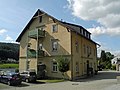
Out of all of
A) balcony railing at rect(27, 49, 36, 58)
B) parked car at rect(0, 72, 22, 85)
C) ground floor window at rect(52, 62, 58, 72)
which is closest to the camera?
parked car at rect(0, 72, 22, 85)

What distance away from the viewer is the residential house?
3406 cm

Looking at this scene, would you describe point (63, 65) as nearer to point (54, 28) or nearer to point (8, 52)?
point (54, 28)

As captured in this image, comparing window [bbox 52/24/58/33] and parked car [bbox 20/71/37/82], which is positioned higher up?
window [bbox 52/24/58/33]

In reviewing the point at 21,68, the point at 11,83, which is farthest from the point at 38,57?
the point at 11,83

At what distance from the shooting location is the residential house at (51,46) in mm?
34062

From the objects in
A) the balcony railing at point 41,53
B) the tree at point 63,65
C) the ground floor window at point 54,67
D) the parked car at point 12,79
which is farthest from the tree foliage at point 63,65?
the parked car at point 12,79

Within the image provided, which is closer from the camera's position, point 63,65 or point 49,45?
point 63,65

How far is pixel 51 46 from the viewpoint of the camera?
3588 cm

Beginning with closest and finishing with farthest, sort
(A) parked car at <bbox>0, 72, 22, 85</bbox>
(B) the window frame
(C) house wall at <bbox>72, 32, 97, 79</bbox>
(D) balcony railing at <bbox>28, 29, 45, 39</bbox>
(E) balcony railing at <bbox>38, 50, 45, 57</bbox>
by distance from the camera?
(A) parked car at <bbox>0, 72, 22, 85</bbox> < (C) house wall at <bbox>72, 32, 97, 79</bbox> < (B) the window frame < (D) balcony railing at <bbox>28, 29, 45, 39</bbox> < (E) balcony railing at <bbox>38, 50, 45, 57</bbox>

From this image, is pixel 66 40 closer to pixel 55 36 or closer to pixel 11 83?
pixel 55 36

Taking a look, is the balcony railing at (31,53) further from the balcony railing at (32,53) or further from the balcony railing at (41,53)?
the balcony railing at (41,53)

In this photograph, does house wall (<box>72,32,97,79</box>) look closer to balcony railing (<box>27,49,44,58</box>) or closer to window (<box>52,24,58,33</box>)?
window (<box>52,24,58,33</box>)

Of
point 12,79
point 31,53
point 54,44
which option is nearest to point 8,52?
point 31,53

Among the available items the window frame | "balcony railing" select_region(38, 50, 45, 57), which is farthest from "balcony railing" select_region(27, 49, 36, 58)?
the window frame
